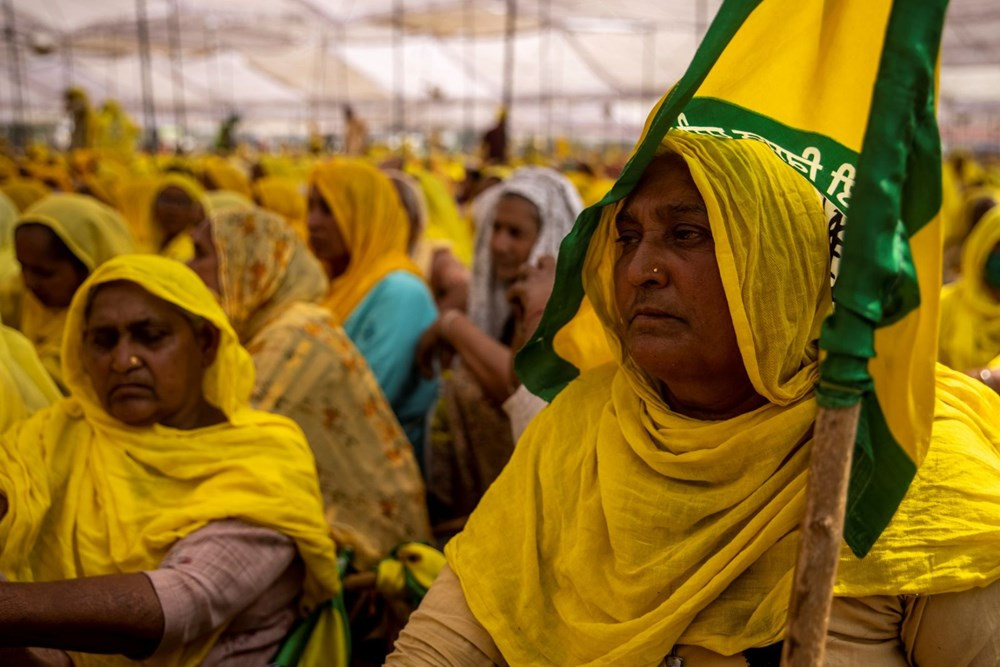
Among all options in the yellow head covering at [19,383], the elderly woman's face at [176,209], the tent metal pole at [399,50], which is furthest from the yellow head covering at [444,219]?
the tent metal pole at [399,50]

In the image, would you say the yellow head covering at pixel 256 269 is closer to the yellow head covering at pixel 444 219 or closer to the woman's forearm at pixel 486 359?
the woman's forearm at pixel 486 359

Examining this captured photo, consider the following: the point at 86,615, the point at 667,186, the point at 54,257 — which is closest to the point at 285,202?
the point at 54,257

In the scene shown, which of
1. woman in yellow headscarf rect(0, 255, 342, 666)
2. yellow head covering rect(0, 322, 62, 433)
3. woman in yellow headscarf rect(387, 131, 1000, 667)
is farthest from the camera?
yellow head covering rect(0, 322, 62, 433)

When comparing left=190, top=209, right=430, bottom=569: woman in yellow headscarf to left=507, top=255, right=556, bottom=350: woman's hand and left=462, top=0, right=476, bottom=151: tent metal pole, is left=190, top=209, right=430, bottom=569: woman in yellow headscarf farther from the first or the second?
left=462, top=0, right=476, bottom=151: tent metal pole

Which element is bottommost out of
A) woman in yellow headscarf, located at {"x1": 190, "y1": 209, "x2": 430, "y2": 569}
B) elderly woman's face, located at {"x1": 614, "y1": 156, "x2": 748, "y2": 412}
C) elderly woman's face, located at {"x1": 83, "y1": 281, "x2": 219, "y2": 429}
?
woman in yellow headscarf, located at {"x1": 190, "y1": 209, "x2": 430, "y2": 569}

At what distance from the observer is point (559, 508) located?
1.77m

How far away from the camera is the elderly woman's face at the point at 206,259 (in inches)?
146

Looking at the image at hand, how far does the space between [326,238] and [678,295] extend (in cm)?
341

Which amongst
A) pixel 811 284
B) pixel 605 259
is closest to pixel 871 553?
pixel 811 284

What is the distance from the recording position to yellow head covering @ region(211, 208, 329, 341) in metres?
3.64

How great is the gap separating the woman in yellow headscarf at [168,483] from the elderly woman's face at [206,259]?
1274mm

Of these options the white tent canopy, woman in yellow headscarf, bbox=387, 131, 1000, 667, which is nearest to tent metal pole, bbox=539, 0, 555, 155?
the white tent canopy

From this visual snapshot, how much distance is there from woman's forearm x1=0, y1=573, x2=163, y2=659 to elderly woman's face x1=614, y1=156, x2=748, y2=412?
1199 millimetres

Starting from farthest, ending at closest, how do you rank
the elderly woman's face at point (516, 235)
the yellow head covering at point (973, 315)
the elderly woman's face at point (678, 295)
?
1. the elderly woman's face at point (516, 235)
2. the yellow head covering at point (973, 315)
3. the elderly woman's face at point (678, 295)
